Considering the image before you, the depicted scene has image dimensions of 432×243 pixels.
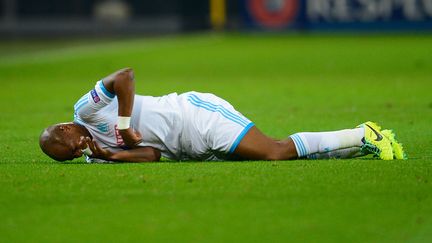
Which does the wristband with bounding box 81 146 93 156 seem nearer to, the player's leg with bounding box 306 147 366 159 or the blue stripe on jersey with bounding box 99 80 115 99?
the blue stripe on jersey with bounding box 99 80 115 99

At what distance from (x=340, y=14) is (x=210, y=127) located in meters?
21.1

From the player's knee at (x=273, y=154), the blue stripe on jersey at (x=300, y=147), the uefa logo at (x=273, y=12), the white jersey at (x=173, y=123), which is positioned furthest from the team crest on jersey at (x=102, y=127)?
the uefa logo at (x=273, y=12)

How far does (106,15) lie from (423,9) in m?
10.9

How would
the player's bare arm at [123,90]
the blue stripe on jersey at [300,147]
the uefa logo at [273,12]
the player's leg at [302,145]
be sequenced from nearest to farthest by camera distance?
the player's bare arm at [123,90] < the player's leg at [302,145] < the blue stripe on jersey at [300,147] < the uefa logo at [273,12]

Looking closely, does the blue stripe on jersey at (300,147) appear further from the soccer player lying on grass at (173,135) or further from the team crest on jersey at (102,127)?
the team crest on jersey at (102,127)

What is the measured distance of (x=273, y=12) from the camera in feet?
97.5

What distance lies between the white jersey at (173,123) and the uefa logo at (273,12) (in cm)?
2126

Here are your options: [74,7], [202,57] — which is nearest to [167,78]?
[202,57]

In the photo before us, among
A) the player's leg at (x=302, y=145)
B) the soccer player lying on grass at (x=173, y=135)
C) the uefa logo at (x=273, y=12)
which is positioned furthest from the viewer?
the uefa logo at (x=273, y=12)

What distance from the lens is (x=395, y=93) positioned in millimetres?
14914

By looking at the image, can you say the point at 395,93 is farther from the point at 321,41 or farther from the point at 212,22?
the point at 212,22

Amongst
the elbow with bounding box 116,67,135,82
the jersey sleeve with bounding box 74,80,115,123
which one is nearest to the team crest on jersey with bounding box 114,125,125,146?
the jersey sleeve with bounding box 74,80,115,123

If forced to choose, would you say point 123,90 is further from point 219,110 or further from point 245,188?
point 245,188

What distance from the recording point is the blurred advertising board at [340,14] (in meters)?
28.0
